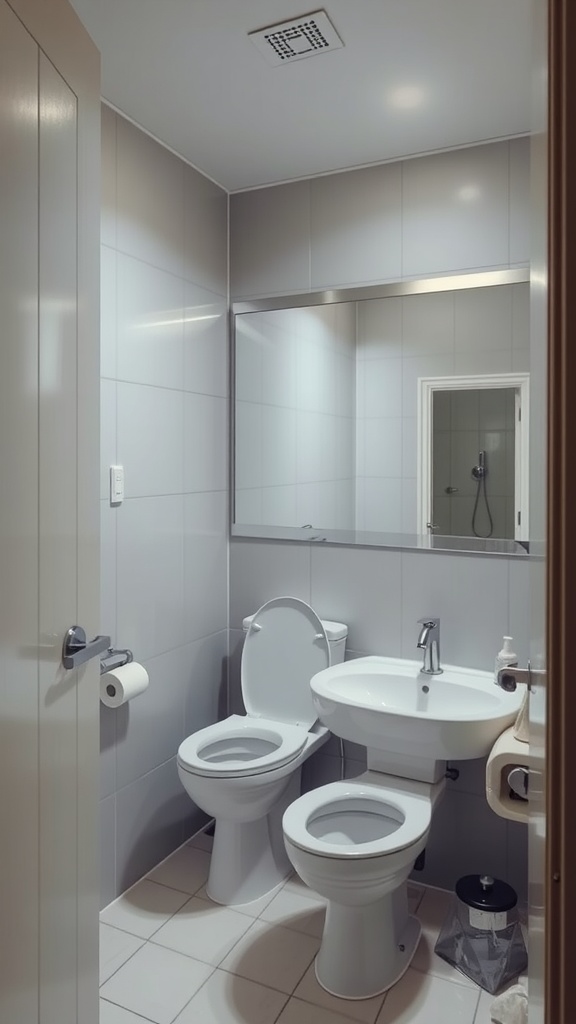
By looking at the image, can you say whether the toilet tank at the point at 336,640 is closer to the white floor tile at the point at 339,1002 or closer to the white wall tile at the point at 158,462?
the white wall tile at the point at 158,462

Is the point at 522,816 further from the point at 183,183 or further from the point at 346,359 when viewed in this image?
the point at 183,183

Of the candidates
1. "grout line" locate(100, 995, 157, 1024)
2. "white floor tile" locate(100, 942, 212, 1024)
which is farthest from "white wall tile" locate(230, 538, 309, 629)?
"grout line" locate(100, 995, 157, 1024)

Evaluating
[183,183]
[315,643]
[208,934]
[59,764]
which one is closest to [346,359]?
[183,183]

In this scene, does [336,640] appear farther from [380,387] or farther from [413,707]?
[380,387]

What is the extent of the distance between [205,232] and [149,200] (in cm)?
33

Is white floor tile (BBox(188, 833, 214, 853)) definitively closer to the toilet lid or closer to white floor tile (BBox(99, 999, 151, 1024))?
the toilet lid

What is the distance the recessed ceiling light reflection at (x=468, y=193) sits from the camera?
2.20m

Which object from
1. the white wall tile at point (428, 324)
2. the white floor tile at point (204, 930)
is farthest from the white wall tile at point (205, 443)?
the white floor tile at point (204, 930)

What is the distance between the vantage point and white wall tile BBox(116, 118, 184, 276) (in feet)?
6.85

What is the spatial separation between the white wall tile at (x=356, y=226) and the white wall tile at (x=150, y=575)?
101 centimetres

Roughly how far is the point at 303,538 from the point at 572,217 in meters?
2.09

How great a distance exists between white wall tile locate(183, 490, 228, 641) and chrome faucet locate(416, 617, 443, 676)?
0.83m

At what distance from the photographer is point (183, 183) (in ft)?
7.81

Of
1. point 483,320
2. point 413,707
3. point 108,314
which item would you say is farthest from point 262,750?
point 483,320
